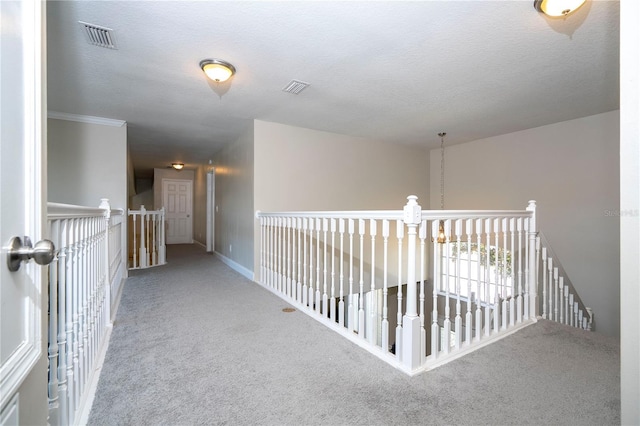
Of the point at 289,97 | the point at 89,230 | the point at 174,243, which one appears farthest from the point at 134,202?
the point at 89,230

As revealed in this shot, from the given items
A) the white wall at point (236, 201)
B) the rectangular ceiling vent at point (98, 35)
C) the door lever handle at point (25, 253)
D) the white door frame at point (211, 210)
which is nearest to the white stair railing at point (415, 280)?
the white wall at point (236, 201)

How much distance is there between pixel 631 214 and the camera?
66 centimetres

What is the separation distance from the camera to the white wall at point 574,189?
370 cm

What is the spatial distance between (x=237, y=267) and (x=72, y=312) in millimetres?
3446

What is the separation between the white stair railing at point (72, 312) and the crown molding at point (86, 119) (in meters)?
2.94

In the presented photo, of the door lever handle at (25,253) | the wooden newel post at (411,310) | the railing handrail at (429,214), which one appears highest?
the railing handrail at (429,214)

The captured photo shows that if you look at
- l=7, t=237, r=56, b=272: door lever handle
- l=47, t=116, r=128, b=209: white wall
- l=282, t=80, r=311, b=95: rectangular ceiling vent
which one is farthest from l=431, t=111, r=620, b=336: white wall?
l=47, t=116, r=128, b=209: white wall

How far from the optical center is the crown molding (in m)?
3.67

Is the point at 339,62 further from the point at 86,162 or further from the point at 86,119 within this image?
the point at 86,162

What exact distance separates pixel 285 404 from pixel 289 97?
2.88 meters

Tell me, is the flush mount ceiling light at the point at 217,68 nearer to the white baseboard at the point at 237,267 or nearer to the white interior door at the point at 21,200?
the white interior door at the point at 21,200

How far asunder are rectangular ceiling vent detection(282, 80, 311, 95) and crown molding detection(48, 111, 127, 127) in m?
2.60

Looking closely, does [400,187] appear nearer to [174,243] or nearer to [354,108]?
[354,108]

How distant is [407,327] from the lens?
182cm
